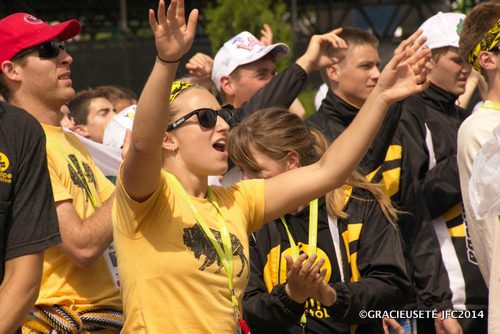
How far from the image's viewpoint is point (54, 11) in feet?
71.3

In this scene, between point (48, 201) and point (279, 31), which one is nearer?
point (48, 201)

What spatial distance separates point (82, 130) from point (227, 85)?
1188mm

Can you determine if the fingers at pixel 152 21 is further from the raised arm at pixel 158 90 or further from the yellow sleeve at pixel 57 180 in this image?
the yellow sleeve at pixel 57 180

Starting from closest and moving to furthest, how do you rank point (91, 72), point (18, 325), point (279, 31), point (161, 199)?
1. point (18, 325)
2. point (161, 199)
3. point (91, 72)
4. point (279, 31)

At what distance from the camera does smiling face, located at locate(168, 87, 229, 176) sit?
380cm

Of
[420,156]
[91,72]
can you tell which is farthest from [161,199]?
[91,72]

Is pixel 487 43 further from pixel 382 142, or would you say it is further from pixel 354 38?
pixel 354 38

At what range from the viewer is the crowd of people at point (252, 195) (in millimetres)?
3387

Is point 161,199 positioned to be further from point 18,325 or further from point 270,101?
→ point 270,101

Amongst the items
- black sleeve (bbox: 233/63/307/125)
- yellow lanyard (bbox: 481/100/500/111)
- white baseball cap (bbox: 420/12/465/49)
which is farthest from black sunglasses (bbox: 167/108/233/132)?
white baseball cap (bbox: 420/12/465/49)

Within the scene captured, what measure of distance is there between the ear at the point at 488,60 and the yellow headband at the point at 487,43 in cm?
2

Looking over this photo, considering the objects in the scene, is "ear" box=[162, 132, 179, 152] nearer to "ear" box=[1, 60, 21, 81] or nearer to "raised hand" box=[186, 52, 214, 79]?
"ear" box=[1, 60, 21, 81]

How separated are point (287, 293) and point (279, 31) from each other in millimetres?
15438

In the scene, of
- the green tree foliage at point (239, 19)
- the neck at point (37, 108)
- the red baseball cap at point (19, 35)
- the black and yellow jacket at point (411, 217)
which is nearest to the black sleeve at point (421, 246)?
the black and yellow jacket at point (411, 217)
